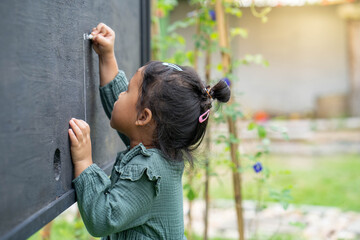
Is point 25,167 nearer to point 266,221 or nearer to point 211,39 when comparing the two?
point 211,39

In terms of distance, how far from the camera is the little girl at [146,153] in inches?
45.1

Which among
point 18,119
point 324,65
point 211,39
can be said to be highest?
point 324,65

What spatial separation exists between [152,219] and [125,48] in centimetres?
77

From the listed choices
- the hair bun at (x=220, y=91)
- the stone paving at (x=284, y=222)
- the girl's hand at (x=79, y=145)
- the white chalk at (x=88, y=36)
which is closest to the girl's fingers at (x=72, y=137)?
the girl's hand at (x=79, y=145)

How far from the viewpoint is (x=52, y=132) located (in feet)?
3.28

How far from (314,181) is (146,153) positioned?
4100 mm

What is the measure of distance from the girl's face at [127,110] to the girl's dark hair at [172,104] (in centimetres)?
2

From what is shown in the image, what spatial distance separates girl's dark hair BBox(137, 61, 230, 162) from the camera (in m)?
1.28

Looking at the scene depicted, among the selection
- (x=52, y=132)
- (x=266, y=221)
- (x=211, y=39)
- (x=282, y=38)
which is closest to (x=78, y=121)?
(x=52, y=132)

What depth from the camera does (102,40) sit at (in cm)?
136

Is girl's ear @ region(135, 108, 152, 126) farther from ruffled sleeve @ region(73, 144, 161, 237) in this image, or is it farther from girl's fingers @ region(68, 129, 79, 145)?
girl's fingers @ region(68, 129, 79, 145)

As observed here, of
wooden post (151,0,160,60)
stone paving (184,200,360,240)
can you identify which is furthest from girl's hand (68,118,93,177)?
stone paving (184,200,360,240)

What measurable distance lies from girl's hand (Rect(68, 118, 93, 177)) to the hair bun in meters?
0.41

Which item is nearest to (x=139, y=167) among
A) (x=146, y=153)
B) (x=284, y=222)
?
(x=146, y=153)
